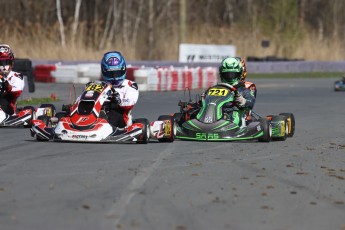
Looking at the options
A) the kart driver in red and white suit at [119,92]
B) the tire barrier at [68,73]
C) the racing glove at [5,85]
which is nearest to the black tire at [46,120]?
the kart driver in red and white suit at [119,92]

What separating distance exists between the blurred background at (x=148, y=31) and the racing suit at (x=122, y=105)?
1118 inches

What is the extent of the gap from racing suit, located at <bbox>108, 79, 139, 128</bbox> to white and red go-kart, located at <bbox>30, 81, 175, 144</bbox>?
363 mm

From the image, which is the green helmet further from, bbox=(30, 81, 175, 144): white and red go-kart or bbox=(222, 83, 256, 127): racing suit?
bbox=(30, 81, 175, 144): white and red go-kart

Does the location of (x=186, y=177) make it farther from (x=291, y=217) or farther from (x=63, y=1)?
(x=63, y=1)

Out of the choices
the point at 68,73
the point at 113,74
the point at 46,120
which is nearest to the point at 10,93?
the point at 46,120

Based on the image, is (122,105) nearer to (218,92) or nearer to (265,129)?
(218,92)

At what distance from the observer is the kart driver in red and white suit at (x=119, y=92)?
1323 cm

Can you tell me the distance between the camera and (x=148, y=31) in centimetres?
Answer: 4856

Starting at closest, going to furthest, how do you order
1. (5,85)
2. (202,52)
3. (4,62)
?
(5,85), (4,62), (202,52)

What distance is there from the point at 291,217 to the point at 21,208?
1.99 meters

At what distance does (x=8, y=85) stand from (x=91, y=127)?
390cm

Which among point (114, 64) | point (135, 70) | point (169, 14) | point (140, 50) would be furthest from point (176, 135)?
point (169, 14)

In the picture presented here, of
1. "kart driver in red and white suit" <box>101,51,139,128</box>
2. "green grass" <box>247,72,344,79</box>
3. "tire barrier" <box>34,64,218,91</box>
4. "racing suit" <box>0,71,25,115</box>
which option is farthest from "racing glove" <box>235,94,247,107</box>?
"green grass" <box>247,72,344,79</box>

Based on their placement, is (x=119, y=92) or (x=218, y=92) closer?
(x=119, y=92)
